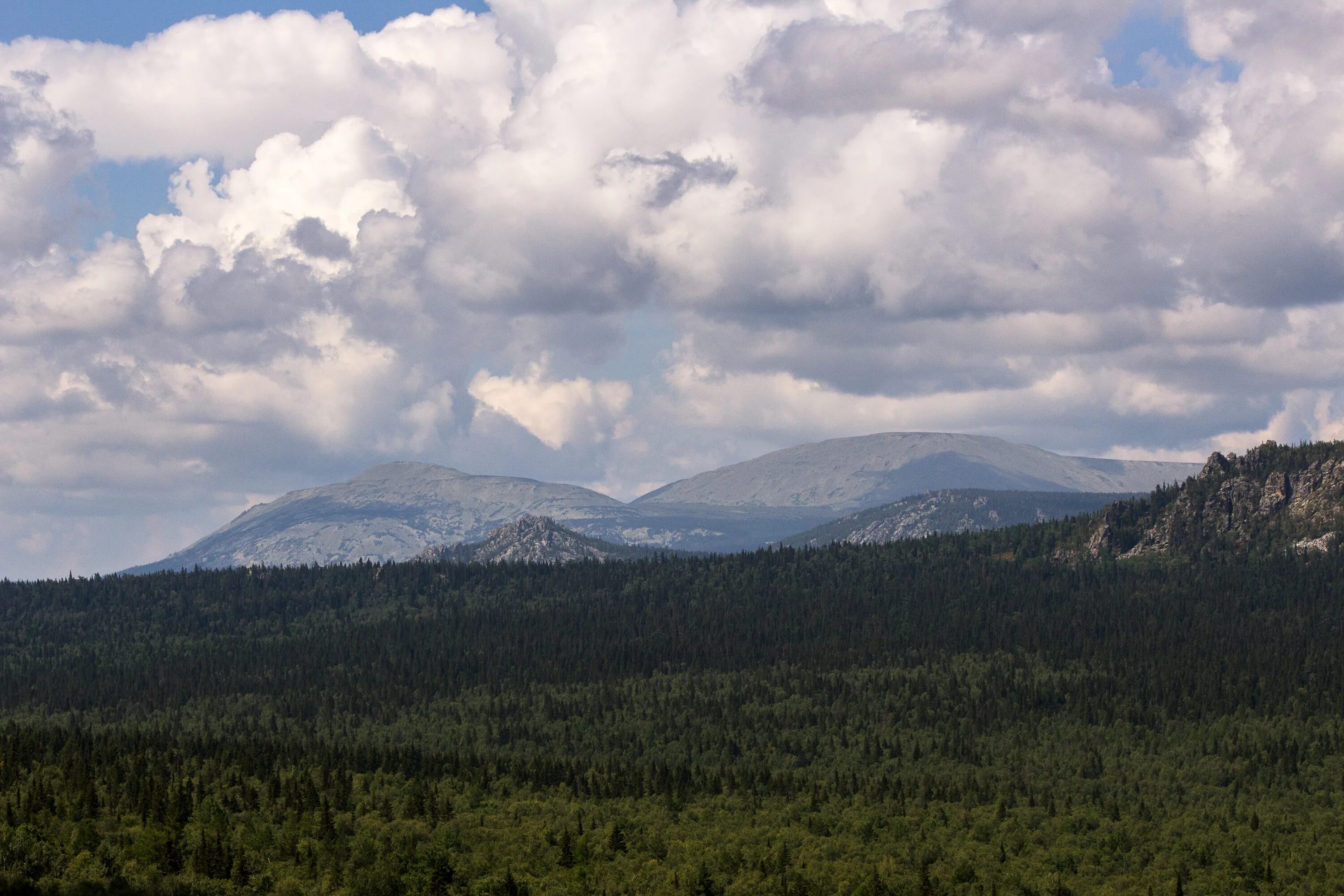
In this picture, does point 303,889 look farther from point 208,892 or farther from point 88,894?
point 88,894

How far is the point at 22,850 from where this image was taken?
7638 inches

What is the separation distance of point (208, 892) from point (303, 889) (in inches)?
489

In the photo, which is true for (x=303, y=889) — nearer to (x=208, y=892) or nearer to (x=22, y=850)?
(x=208, y=892)

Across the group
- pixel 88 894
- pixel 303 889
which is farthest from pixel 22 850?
pixel 303 889

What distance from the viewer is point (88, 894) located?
18362 centimetres

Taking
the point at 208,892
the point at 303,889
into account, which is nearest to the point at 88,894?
the point at 208,892

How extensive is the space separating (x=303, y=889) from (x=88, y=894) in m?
27.7

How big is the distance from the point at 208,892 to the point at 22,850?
24.3m

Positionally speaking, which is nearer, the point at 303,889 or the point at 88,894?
the point at 88,894

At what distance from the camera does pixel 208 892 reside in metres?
194

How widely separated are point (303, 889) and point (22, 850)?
116ft

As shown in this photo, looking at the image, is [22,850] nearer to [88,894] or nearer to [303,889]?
[88,894]

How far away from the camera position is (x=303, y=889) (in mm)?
199875
